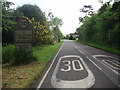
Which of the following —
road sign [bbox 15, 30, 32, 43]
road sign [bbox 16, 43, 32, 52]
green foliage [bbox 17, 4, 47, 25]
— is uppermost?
green foliage [bbox 17, 4, 47, 25]

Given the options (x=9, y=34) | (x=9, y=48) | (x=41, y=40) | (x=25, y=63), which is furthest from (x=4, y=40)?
(x=25, y=63)

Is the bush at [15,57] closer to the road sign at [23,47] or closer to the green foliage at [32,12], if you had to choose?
the road sign at [23,47]

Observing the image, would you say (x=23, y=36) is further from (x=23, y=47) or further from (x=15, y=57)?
(x=15, y=57)

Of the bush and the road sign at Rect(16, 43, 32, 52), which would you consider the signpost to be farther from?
the bush

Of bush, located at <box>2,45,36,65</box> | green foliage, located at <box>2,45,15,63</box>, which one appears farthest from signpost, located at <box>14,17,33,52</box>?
green foliage, located at <box>2,45,15,63</box>

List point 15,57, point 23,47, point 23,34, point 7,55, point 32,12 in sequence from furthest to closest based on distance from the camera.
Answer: point 32,12 < point 7,55 < point 23,34 < point 23,47 < point 15,57

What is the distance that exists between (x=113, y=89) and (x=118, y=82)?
1.20 metres

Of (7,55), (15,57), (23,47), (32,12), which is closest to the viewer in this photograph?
(15,57)

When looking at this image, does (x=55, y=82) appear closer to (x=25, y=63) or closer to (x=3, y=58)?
(x=25, y=63)

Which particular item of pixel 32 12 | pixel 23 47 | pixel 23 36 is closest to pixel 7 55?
→ pixel 23 47

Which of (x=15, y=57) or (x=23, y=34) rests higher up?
(x=23, y=34)

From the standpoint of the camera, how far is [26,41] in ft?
48.0

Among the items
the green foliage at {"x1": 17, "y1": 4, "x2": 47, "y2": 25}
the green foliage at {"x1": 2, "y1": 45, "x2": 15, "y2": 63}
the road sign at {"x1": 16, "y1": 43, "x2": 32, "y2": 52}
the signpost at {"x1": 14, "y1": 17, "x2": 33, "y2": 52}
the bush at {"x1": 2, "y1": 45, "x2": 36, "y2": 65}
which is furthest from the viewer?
the green foliage at {"x1": 17, "y1": 4, "x2": 47, "y2": 25}

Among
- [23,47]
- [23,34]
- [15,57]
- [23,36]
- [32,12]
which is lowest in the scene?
[15,57]
